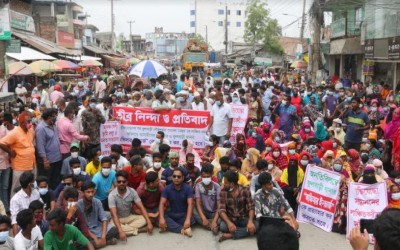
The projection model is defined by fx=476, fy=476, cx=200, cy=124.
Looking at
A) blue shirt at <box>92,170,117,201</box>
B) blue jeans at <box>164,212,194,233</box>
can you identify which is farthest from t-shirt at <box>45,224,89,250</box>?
blue shirt at <box>92,170,117,201</box>

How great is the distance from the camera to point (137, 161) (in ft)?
24.2

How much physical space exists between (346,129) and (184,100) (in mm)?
3649

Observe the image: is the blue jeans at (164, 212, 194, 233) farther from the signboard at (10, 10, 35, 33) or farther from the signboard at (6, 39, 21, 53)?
the signboard at (10, 10, 35, 33)

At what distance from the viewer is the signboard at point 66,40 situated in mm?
39469

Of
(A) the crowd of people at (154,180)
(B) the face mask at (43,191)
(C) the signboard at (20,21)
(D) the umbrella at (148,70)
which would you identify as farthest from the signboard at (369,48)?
(B) the face mask at (43,191)

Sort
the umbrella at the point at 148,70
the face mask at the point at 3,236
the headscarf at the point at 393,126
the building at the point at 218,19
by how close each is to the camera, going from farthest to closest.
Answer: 1. the building at the point at 218,19
2. the umbrella at the point at 148,70
3. the headscarf at the point at 393,126
4. the face mask at the point at 3,236

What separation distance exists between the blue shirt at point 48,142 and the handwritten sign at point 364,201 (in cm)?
479

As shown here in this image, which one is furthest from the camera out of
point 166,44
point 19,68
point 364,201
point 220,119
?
point 166,44

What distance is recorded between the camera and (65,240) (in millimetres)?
5344

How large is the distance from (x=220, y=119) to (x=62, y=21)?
36625 mm

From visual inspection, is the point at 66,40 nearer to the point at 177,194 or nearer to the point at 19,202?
the point at 177,194

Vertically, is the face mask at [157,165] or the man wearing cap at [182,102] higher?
the man wearing cap at [182,102]

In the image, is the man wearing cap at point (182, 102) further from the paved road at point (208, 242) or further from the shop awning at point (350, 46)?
the shop awning at point (350, 46)

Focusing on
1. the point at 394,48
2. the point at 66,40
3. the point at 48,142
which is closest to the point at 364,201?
the point at 48,142
